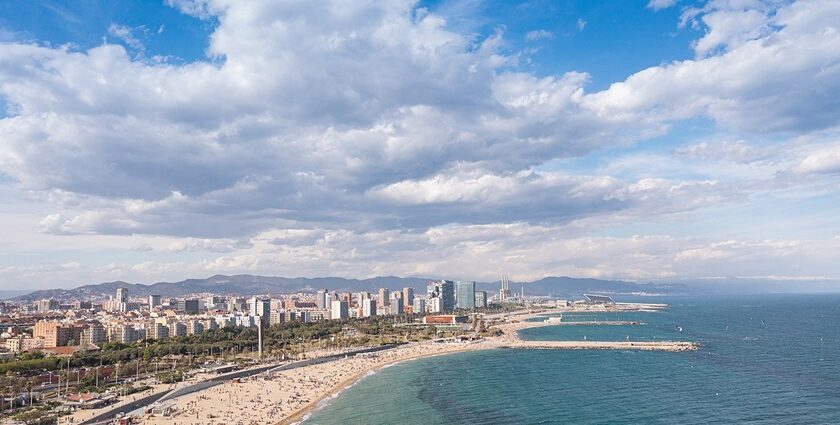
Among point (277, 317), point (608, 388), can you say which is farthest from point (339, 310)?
point (608, 388)

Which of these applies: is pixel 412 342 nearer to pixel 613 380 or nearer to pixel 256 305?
pixel 613 380

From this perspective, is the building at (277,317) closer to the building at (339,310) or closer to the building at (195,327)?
the building at (339,310)

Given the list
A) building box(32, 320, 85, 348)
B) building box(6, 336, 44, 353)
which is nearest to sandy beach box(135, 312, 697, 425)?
building box(32, 320, 85, 348)

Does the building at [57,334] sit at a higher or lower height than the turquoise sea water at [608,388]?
higher

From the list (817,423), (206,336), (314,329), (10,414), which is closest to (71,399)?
(10,414)

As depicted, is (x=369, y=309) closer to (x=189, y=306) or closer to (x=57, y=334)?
(x=189, y=306)

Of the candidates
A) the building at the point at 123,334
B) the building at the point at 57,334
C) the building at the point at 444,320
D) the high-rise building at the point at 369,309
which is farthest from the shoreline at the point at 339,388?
the high-rise building at the point at 369,309
